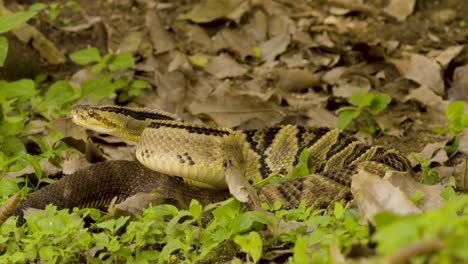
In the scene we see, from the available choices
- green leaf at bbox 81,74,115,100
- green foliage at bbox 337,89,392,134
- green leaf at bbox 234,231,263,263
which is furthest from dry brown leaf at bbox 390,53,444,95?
green leaf at bbox 234,231,263,263

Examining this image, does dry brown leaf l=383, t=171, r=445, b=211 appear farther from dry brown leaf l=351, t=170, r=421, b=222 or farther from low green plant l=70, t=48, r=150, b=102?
low green plant l=70, t=48, r=150, b=102

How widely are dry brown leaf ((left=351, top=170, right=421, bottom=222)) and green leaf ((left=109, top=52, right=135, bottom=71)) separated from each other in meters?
4.01

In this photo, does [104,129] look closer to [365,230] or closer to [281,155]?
[281,155]

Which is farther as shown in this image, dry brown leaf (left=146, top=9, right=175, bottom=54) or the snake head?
dry brown leaf (left=146, top=9, right=175, bottom=54)

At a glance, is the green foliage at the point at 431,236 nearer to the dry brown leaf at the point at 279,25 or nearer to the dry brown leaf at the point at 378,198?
the dry brown leaf at the point at 378,198

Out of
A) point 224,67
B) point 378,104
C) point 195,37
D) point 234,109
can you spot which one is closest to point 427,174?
point 378,104

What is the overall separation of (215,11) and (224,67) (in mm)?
995

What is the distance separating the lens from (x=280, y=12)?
29.9 ft

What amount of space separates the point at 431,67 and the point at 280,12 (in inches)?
80.2

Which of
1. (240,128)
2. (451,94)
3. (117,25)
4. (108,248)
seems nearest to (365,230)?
(108,248)

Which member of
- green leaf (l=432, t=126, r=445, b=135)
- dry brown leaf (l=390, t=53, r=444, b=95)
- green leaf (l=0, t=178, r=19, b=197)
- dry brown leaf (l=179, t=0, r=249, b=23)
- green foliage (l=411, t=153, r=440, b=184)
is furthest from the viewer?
dry brown leaf (l=179, t=0, r=249, b=23)

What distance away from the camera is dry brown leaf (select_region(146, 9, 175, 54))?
8.52m

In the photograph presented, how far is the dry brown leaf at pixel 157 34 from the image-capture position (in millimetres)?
8516

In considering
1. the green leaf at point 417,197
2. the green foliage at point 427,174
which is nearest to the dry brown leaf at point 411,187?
the green leaf at point 417,197
